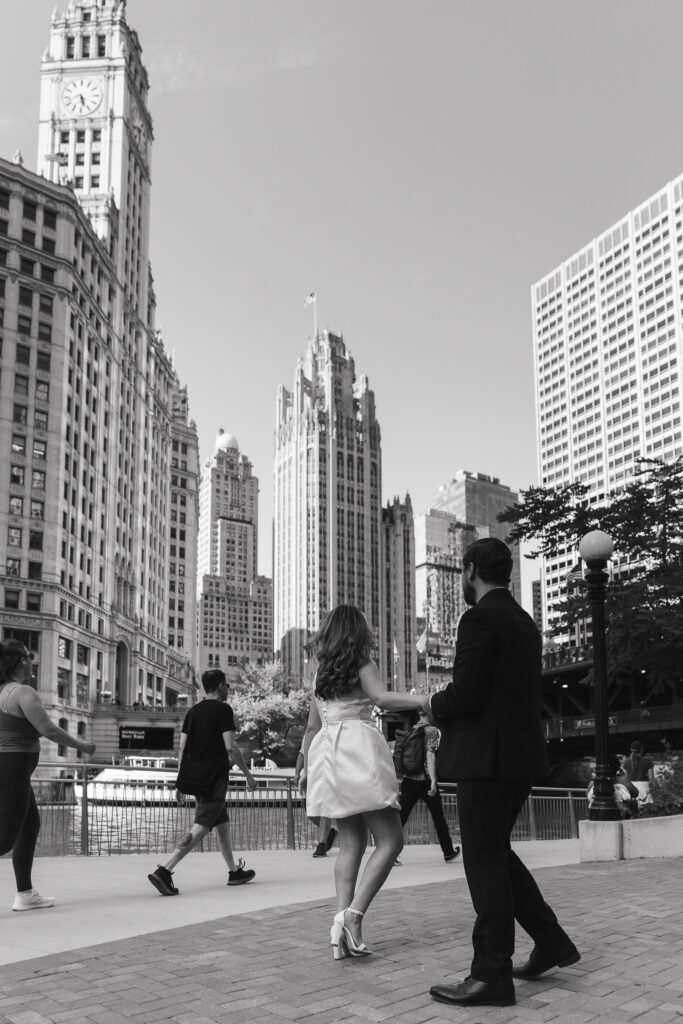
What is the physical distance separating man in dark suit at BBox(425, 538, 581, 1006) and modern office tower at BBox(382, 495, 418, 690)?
182 m

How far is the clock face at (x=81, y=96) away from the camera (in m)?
99.4

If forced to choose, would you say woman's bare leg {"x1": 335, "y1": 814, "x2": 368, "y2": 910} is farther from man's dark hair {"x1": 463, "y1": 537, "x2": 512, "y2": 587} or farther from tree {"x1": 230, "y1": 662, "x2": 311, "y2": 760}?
tree {"x1": 230, "y1": 662, "x2": 311, "y2": 760}

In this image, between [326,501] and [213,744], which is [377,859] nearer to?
[213,744]

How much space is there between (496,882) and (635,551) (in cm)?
2540

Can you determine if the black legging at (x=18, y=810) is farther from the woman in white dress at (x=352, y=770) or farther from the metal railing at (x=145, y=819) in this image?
the metal railing at (x=145, y=819)

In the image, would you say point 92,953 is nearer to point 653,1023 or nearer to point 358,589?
point 653,1023

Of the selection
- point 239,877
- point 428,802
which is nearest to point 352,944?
point 239,877

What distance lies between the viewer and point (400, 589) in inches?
7564

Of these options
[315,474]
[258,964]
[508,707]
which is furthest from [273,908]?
[315,474]

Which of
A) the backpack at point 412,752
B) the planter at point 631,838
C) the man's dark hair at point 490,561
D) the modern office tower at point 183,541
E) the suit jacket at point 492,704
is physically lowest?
the planter at point 631,838

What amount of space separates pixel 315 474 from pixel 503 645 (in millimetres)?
176648

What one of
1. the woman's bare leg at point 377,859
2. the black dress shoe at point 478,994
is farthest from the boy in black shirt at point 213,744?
the black dress shoe at point 478,994

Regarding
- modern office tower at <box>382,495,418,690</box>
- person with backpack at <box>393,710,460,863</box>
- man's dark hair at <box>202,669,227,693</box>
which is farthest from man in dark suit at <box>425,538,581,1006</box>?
modern office tower at <box>382,495,418,690</box>

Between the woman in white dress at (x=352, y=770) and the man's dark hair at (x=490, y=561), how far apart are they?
34.5 inches
